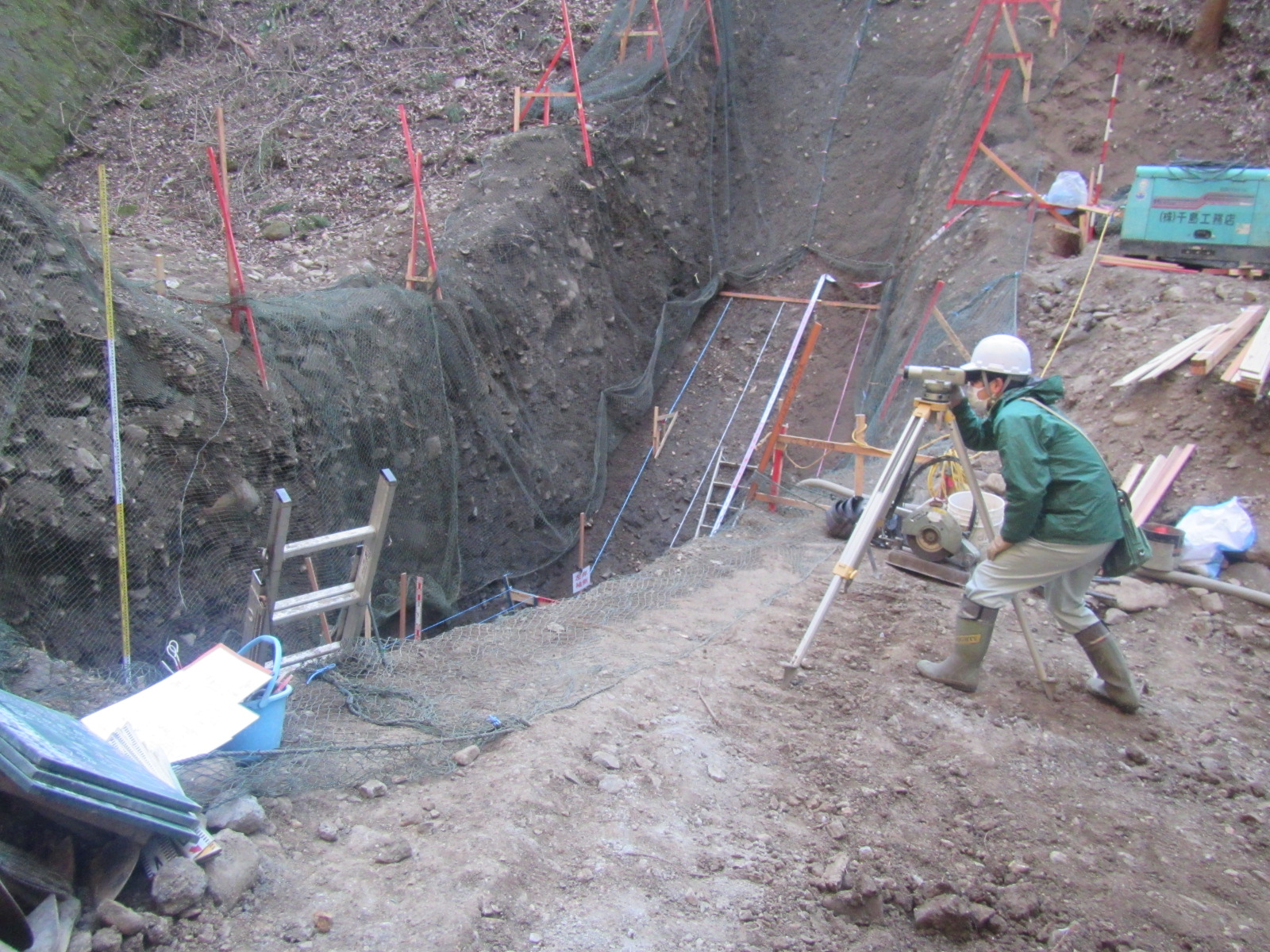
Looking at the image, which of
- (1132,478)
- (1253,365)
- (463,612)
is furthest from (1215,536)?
(463,612)

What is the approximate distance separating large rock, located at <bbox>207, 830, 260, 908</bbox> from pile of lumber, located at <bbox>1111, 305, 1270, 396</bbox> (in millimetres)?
6096

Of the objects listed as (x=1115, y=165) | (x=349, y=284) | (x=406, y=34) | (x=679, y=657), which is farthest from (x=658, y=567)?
(x=406, y=34)

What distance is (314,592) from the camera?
4.44 meters

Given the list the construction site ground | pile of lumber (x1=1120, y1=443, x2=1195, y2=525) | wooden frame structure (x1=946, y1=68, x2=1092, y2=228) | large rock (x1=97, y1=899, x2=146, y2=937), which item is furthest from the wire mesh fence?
pile of lumber (x1=1120, y1=443, x2=1195, y2=525)

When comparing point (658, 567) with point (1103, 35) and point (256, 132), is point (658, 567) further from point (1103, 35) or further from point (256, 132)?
point (1103, 35)

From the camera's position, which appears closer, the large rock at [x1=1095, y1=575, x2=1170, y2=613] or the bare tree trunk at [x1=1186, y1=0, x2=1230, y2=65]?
the large rock at [x1=1095, y1=575, x2=1170, y2=613]

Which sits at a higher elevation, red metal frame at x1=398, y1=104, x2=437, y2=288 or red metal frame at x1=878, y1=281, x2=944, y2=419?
red metal frame at x1=398, y1=104, x2=437, y2=288

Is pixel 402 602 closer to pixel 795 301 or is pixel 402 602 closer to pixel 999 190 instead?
pixel 795 301

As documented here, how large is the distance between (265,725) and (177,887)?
0.86 meters

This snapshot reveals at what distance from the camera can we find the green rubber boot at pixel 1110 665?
12.5ft

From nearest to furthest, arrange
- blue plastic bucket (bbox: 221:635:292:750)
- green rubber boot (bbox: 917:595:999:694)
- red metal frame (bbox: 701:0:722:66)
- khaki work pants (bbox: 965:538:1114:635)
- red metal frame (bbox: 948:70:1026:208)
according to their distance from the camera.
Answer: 1. blue plastic bucket (bbox: 221:635:292:750)
2. khaki work pants (bbox: 965:538:1114:635)
3. green rubber boot (bbox: 917:595:999:694)
4. red metal frame (bbox: 948:70:1026:208)
5. red metal frame (bbox: 701:0:722:66)

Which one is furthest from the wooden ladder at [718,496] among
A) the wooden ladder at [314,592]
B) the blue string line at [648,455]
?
the wooden ladder at [314,592]

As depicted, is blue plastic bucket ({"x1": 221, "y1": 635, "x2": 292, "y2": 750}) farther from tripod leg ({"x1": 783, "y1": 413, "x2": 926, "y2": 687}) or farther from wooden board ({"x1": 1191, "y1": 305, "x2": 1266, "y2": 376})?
wooden board ({"x1": 1191, "y1": 305, "x2": 1266, "y2": 376})

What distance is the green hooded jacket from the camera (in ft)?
11.6
